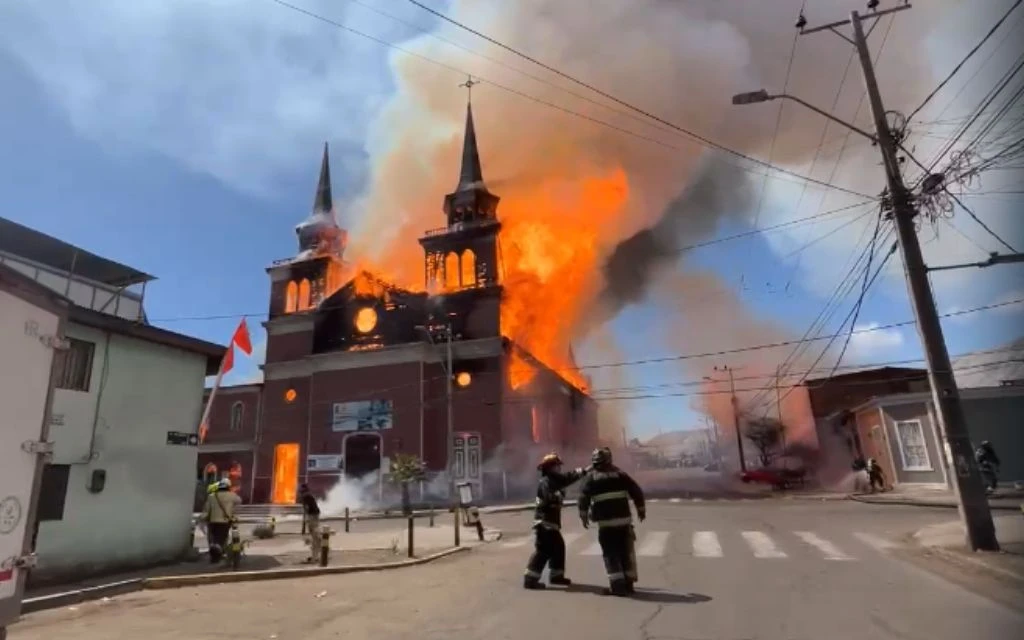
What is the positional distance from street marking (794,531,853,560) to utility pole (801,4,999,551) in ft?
5.82

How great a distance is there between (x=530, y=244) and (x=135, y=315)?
2691 cm

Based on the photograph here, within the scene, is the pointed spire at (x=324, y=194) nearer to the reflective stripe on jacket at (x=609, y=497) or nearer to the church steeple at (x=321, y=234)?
the church steeple at (x=321, y=234)

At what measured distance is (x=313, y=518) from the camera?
11.4 m

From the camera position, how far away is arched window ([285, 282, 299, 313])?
4509 cm

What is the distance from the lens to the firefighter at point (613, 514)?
6672 millimetres

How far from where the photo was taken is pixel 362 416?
36.7 m

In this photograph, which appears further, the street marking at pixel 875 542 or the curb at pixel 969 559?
the street marking at pixel 875 542

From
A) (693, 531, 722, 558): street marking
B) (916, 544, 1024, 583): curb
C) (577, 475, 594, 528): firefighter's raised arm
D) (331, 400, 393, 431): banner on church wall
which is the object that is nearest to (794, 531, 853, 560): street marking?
(916, 544, 1024, 583): curb

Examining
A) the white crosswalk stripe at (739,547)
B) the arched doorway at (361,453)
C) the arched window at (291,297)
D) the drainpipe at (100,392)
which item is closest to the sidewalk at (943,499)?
the white crosswalk stripe at (739,547)

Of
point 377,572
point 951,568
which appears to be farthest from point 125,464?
point 951,568

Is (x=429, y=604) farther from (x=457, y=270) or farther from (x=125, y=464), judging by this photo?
(x=457, y=270)

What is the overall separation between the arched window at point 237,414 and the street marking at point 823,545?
3668 centimetres

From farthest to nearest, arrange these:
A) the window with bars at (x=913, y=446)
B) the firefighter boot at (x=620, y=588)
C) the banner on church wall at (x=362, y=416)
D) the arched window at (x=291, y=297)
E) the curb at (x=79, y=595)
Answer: the arched window at (x=291, y=297), the banner on church wall at (x=362, y=416), the window with bars at (x=913, y=446), the curb at (x=79, y=595), the firefighter boot at (x=620, y=588)

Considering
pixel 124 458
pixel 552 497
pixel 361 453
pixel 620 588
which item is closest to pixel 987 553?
pixel 620 588
